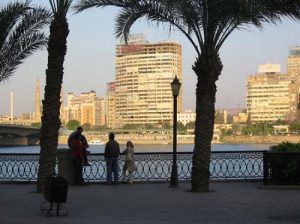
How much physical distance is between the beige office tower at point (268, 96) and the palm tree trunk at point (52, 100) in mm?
133308

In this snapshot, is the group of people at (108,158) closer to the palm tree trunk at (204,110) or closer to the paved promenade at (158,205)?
the paved promenade at (158,205)

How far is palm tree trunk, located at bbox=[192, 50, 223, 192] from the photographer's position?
1582cm

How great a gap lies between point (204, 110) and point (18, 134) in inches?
1994

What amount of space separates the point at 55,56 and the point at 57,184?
5890 millimetres

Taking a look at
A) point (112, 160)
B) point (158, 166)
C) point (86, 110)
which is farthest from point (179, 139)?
point (86, 110)

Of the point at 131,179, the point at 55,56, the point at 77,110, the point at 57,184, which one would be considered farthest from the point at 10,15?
the point at 77,110

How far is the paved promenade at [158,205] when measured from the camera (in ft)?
34.8

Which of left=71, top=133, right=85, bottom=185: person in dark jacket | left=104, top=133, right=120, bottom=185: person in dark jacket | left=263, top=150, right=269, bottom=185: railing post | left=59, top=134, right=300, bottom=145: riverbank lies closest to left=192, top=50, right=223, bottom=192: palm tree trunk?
left=263, top=150, right=269, bottom=185: railing post

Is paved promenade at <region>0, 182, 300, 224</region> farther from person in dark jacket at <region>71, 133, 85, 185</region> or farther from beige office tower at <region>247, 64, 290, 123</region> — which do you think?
beige office tower at <region>247, 64, 290, 123</region>

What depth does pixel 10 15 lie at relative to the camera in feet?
60.7

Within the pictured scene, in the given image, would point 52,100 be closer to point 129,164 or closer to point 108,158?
point 108,158

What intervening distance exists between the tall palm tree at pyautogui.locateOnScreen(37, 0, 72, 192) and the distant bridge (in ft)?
139

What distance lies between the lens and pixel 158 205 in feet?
42.0

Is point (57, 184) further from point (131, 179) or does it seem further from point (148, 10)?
point (131, 179)
